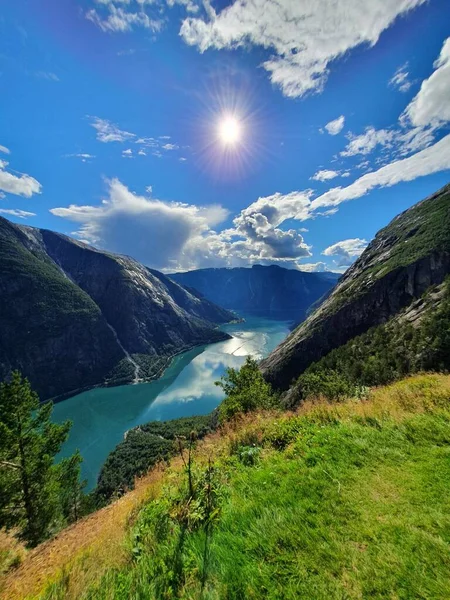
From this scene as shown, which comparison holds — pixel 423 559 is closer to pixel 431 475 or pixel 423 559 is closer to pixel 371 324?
pixel 431 475

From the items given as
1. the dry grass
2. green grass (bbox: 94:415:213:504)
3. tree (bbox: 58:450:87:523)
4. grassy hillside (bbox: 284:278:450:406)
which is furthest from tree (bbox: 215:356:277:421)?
green grass (bbox: 94:415:213:504)

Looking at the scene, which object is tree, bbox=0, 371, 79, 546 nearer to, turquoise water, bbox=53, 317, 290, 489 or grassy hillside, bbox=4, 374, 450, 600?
grassy hillside, bbox=4, 374, 450, 600

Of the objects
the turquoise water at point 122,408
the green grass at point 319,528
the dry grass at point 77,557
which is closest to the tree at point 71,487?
the dry grass at point 77,557

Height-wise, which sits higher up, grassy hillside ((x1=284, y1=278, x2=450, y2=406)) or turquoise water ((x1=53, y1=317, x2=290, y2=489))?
grassy hillside ((x1=284, y1=278, x2=450, y2=406))

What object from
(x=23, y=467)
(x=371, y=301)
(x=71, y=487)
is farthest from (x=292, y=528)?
(x=371, y=301)

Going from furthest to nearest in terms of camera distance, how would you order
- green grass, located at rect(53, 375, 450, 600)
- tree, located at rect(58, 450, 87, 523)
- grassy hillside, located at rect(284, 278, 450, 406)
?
grassy hillside, located at rect(284, 278, 450, 406) → tree, located at rect(58, 450, 87, 523) → green grass, located at rect(53, 375, 450, 600)

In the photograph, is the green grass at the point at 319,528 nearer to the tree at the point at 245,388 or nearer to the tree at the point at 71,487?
the tree at the point at 245,388

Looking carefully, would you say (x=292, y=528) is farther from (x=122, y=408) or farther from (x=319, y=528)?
(x=122, y=408)

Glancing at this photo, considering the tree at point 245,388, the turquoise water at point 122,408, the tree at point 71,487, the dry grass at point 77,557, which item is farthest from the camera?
the turquoise water at point 122,408
